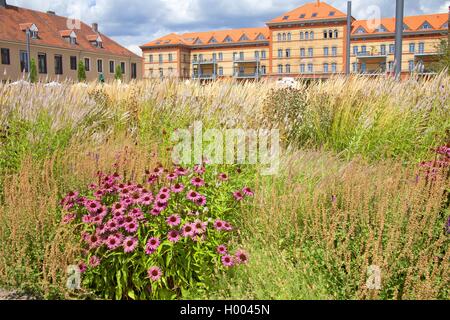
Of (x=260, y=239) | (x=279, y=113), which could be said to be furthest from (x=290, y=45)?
(x=260, y=239)

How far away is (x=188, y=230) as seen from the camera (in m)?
2.59

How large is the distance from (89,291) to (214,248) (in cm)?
85

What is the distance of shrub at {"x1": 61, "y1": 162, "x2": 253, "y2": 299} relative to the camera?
→ 2.58 meters

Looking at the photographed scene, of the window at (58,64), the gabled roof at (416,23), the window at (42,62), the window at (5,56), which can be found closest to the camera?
the window at (5,56)

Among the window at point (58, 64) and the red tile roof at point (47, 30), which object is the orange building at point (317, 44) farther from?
the window at point (58, 64)

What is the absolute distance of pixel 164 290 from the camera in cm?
272

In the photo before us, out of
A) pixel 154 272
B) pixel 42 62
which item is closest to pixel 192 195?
pixel 154 272

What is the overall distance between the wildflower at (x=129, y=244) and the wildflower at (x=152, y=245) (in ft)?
0.24

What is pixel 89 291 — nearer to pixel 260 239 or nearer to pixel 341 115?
pixel 260 239

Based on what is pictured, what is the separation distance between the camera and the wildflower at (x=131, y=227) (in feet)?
8.27

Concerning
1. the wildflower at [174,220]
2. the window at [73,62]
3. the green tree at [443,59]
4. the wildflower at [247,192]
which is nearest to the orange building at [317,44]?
the window at [73,62]

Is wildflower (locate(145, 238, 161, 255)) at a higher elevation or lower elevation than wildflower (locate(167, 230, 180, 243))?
lower

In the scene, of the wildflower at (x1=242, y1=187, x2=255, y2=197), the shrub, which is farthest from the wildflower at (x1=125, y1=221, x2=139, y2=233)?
the wildflower at (x1=242, y1=187, x2=255, y2=197)

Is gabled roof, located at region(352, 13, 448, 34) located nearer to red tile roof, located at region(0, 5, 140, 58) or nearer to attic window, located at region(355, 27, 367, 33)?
attic window, located at region(355, 27, 367, 33)
